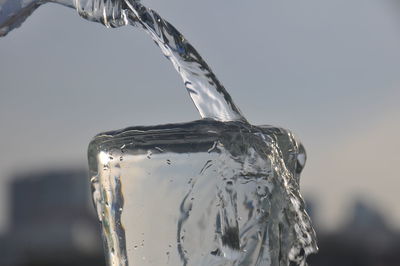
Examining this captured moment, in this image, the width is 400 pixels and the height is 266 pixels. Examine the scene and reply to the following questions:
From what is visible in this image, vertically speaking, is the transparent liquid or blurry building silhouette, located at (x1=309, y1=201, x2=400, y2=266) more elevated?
the transparent liquid

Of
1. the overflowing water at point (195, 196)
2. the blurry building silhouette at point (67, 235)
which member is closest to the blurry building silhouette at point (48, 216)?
the blurry building silhouette at point (67, 235)

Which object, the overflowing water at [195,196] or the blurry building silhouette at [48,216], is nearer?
the overflowing water at [195,196]

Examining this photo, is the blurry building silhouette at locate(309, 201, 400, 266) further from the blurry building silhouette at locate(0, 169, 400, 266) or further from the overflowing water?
the overflowing water

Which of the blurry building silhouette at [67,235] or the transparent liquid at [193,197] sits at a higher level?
the transparent liquid at [193,197]

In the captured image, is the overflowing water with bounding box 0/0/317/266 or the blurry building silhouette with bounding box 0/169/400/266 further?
the blurry building silhouette with bounding box 0/169/400/266

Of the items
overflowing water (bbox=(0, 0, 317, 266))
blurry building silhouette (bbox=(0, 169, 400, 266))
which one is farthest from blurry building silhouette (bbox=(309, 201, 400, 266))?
overflowing water (bbox=(0, 0, 317, 266))

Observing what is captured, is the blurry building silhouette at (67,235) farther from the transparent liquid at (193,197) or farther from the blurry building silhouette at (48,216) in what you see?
the transparent liquid at (193,197)

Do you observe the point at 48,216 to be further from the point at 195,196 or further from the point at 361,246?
the point at 195,196

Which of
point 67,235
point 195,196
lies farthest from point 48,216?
point 195,196
